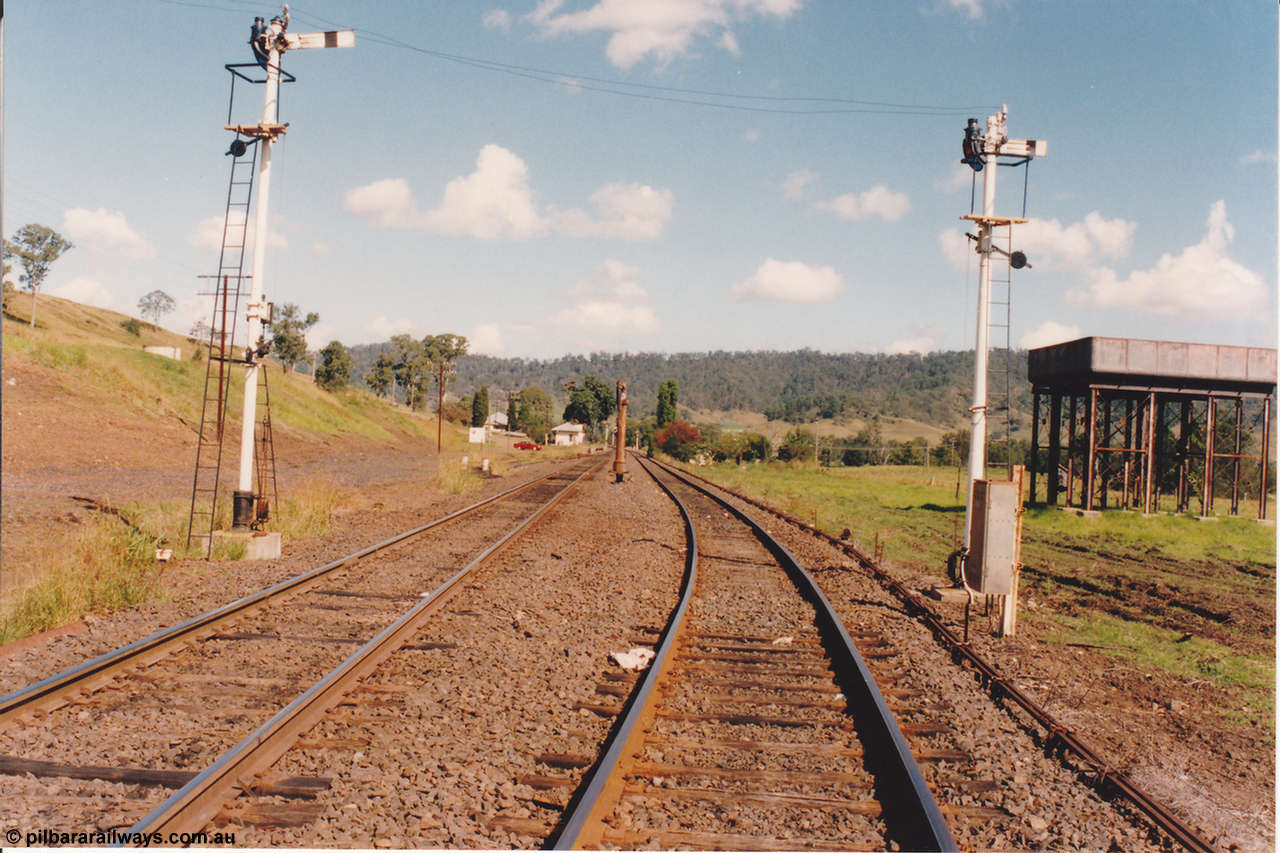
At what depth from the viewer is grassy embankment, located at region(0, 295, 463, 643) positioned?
7441 mm

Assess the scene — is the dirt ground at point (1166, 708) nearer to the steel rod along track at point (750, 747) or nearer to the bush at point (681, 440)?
the steel rod along track at point (750, 747)

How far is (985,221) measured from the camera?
992 cm

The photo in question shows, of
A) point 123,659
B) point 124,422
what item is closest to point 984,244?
point 123,659

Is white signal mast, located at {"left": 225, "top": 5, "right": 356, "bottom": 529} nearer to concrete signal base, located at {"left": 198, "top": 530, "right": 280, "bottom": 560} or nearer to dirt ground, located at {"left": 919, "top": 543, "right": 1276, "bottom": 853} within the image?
concrete signal base, located at {"left": 198, "top": 530, "right": 280, "bottom": 560}

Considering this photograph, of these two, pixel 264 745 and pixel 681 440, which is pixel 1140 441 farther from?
pixel 681 440

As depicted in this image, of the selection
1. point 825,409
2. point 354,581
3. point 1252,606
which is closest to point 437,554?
point 354,581

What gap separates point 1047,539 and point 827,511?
6213 mm

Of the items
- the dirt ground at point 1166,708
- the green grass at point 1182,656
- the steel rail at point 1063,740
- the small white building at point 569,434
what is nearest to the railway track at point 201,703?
the steel rail at point 1063,740

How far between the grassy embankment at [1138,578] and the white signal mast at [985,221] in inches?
88.7

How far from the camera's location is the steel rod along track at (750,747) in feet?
12.2

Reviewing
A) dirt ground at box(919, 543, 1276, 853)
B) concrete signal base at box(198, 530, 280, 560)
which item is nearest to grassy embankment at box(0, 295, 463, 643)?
concrete signal base at box(198, 530, 280, 560)

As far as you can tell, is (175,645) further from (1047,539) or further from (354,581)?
(1047,539)

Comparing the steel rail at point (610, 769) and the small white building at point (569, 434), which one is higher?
the small white building at point (569, 434)

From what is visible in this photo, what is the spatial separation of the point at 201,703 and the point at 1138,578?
15.1 metres
